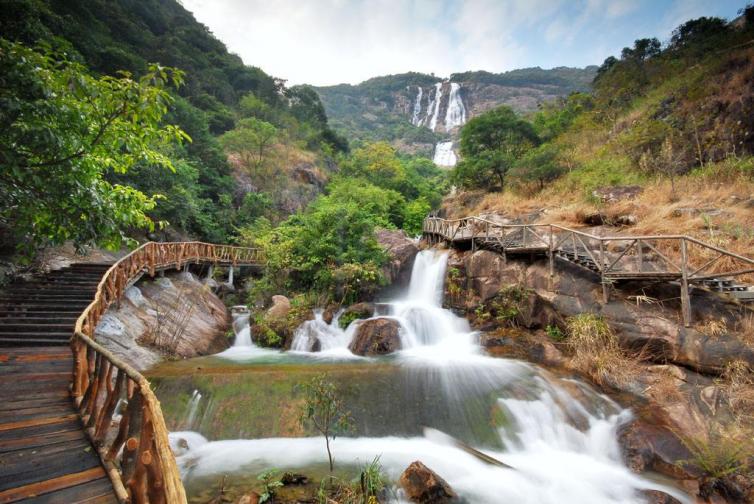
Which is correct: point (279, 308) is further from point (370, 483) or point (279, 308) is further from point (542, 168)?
point (542, 168)

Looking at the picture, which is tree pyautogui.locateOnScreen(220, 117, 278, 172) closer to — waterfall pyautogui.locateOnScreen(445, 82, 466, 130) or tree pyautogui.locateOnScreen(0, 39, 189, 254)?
tree pyautogui.locateOnScreen(0, 39, 189, 254)

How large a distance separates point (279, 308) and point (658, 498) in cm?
1093

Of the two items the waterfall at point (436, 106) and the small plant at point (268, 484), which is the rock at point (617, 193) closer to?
the small plant at point (268, 484)

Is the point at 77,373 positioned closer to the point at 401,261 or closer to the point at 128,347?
the point at 128,347

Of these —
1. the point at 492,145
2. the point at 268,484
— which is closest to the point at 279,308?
the point at 268,484

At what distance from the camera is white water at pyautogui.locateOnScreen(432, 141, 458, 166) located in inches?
2579

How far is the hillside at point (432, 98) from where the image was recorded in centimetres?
8650

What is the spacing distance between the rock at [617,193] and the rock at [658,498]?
11.2 metres

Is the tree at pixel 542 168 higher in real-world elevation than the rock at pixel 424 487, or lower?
higher

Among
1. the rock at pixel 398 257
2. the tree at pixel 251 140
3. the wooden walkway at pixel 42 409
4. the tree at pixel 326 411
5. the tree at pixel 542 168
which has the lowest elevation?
the tree at pixel 326 411

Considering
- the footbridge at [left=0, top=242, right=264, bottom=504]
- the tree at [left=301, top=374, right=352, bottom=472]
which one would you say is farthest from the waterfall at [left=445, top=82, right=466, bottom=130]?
the footbridge at [left=0, top=242, right=264, bottom=504]

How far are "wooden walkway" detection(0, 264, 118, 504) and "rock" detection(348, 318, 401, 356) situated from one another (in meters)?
6.81

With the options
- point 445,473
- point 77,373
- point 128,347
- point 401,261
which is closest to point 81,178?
point 77,373

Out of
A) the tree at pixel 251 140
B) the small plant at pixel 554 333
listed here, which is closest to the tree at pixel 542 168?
the small plant at pixel 554 333
